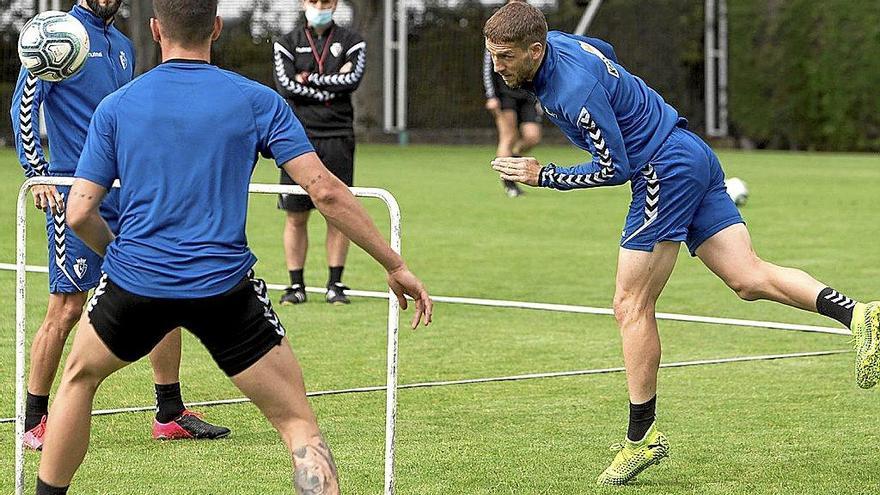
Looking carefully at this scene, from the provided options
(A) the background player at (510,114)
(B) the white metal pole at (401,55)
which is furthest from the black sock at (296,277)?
(B) the white metal pole at (401,55)

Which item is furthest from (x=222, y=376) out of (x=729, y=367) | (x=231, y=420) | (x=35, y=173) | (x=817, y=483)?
(x=817, y=483)

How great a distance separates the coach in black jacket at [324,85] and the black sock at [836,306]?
4.76 metres

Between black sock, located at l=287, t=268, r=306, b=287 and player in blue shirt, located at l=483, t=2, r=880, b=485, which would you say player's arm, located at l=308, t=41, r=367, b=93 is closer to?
black sock, located at l=287, t=268, r=306, b=287

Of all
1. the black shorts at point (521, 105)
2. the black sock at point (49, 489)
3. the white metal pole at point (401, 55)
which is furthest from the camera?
the white metal pole at point (401, 55)

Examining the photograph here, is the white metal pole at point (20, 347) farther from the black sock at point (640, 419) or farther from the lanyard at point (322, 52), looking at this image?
the lanyard at point (322, 52)

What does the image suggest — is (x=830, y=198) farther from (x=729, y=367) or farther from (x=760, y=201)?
(x=729, y=367)

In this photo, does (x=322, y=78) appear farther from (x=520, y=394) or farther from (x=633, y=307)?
(x=633, y=307)

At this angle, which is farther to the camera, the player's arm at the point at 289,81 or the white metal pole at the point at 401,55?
the white metal pole at the point at 401,55

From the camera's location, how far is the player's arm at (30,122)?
609 centimetres

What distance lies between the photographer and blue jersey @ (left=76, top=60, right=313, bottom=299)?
4094 millimetres

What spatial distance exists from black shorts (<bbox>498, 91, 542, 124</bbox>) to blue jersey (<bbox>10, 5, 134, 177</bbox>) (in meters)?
12.3

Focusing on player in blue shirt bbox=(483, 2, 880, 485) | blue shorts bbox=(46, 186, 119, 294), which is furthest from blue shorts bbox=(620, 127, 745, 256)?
blue shorts bbox=(46, 186, 119, 294)

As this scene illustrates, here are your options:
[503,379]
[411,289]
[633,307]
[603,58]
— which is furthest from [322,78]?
[411,289]

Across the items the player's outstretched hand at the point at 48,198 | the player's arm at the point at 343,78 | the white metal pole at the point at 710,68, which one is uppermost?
the player's outstretched hand at the point at 48,198
